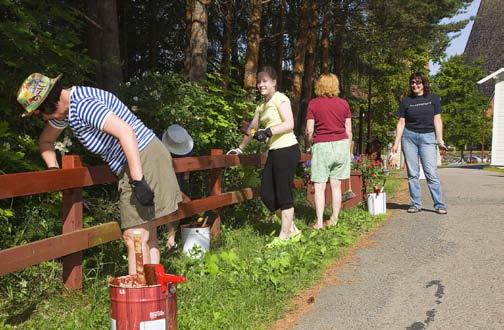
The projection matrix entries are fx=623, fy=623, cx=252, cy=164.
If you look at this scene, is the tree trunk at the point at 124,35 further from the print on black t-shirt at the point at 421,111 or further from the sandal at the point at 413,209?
the sandal at the point at 413,209

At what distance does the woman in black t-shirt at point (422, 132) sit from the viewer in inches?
337

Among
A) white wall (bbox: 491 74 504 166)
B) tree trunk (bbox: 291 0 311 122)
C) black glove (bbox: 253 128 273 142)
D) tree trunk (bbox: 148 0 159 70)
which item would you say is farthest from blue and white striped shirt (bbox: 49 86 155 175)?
white wall (bbox: 491 74 504 166)

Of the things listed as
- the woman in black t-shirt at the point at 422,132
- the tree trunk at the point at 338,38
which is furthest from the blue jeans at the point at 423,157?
the tree trunk at the point at 338,38

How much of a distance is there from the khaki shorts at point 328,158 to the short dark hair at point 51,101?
164 inches

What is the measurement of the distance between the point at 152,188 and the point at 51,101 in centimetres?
84

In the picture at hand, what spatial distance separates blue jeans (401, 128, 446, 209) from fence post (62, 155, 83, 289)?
213 inches

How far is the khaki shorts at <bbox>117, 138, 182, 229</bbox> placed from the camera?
406cm

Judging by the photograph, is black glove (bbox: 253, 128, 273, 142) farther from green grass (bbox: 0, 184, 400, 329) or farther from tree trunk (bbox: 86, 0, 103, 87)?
tree trunk (bbox: 86, 0, 103, 87)

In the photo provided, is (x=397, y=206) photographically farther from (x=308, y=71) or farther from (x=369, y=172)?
(x=308, y=71)

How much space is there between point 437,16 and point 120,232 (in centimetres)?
1813

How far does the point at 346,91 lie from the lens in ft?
97.6

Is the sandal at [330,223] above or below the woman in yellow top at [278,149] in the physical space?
below

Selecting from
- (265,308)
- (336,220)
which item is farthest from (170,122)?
(265,308)

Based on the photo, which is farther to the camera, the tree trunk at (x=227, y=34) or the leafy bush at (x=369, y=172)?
the tree trunk at (x=227, y=34)
